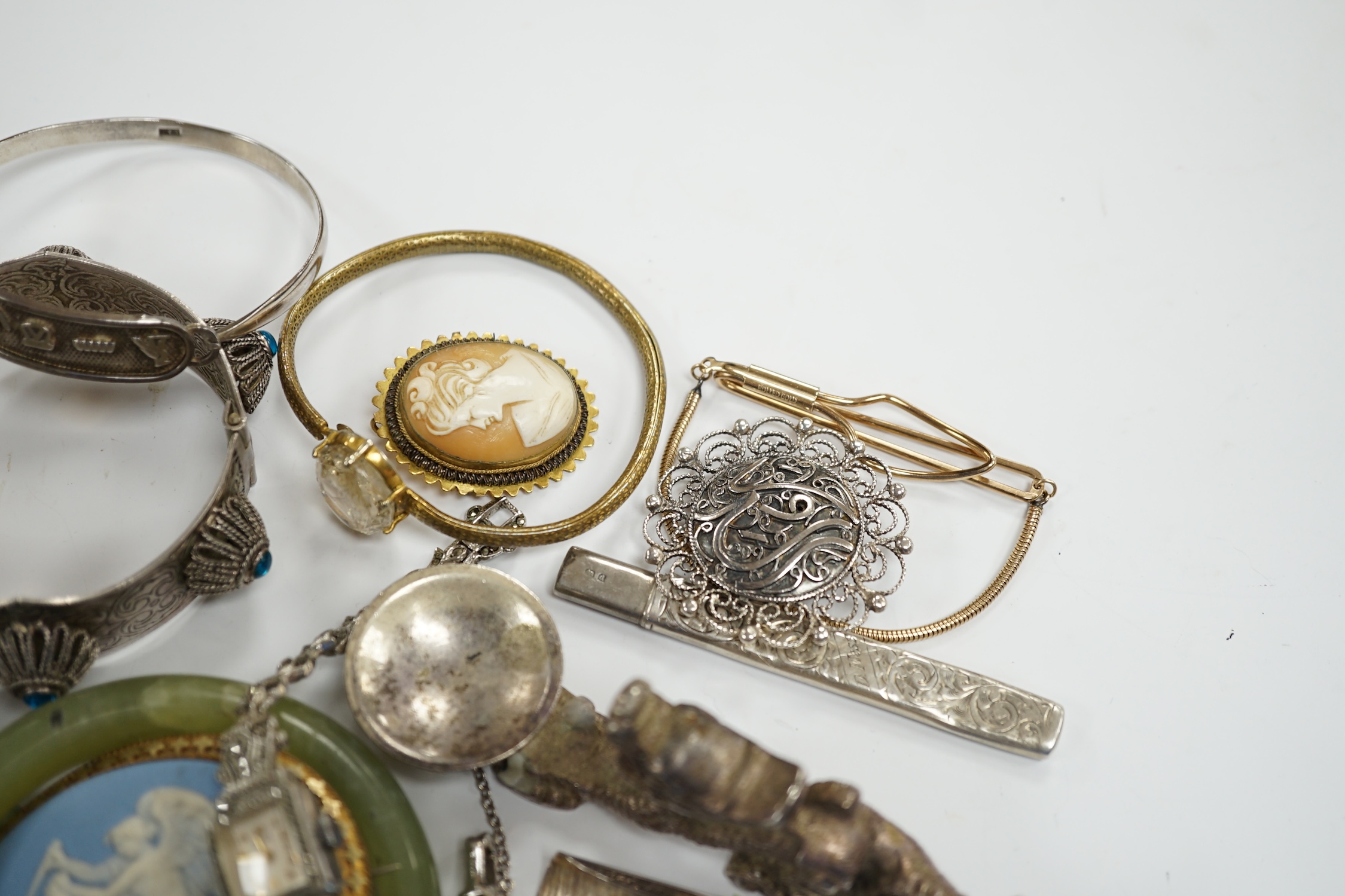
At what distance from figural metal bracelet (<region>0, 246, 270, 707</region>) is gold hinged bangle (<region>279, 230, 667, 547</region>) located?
214mm

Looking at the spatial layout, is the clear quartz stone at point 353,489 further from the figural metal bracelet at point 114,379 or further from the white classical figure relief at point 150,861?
the white classical figure relief at point 150,861

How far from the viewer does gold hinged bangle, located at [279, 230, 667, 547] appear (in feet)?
6.95

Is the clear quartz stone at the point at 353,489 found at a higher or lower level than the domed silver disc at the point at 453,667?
higher

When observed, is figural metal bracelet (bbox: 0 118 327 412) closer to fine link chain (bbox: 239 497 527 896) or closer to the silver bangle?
the silver bangle

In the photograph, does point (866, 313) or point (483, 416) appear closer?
point (483, 416)

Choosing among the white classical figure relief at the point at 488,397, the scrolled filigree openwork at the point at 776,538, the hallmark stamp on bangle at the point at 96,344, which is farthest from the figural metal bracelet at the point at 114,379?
the scrolled filigree openwork at the point at 776,538

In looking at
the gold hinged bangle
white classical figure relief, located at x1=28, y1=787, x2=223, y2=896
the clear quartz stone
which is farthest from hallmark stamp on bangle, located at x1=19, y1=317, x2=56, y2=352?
white classical figure relief, located at x1=28, y1=787, x2=223, y2=896

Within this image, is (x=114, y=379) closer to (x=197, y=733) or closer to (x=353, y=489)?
(x=353, y=489)

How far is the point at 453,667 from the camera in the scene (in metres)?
1.85

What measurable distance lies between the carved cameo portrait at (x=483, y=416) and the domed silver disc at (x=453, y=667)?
0.35 metres

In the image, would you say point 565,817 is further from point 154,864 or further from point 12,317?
point 12,317

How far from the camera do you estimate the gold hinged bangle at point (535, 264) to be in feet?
6.95

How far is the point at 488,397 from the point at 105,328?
79 cm

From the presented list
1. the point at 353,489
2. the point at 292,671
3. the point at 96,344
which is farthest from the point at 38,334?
the point at 292,671
